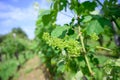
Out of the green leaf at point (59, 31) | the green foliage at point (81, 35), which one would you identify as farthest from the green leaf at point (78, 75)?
the green leaf at point (59, 31)

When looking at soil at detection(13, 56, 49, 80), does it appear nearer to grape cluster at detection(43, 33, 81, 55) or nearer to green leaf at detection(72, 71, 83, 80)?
green leaf at detection(72, 71, 83, 80)

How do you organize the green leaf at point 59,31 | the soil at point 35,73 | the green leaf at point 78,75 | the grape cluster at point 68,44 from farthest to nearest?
1. the soil at point 35,73
2. the green leaf at point 78,75
3. the green leaf at point 59,31
4. the grape cluster at point 68,44

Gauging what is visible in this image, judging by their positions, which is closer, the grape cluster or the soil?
the grape cluster

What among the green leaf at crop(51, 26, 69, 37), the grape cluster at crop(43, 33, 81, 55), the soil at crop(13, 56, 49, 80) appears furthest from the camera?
the soil at crop(13, 56, 49, 80)

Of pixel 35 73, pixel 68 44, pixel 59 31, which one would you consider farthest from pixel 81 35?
pixel 35 73

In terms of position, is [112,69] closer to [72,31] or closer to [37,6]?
[72,31]

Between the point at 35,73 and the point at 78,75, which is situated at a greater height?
the point at 78,75

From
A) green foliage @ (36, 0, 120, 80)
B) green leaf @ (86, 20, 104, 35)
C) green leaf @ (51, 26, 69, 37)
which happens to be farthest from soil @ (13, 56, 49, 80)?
green leaf @ (86, 20, 104, 35)

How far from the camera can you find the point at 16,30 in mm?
103312

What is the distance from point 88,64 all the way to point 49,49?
2.34m

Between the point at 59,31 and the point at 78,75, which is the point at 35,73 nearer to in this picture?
the point at 78,75

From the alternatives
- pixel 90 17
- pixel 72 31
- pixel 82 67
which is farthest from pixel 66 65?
pixel 90 17

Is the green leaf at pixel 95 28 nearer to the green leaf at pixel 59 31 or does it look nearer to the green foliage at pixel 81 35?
the green foliage at pixel 81 35

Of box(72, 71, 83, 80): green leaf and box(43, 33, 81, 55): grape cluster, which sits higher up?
box(43, 33, 81, 55): grape cluster
